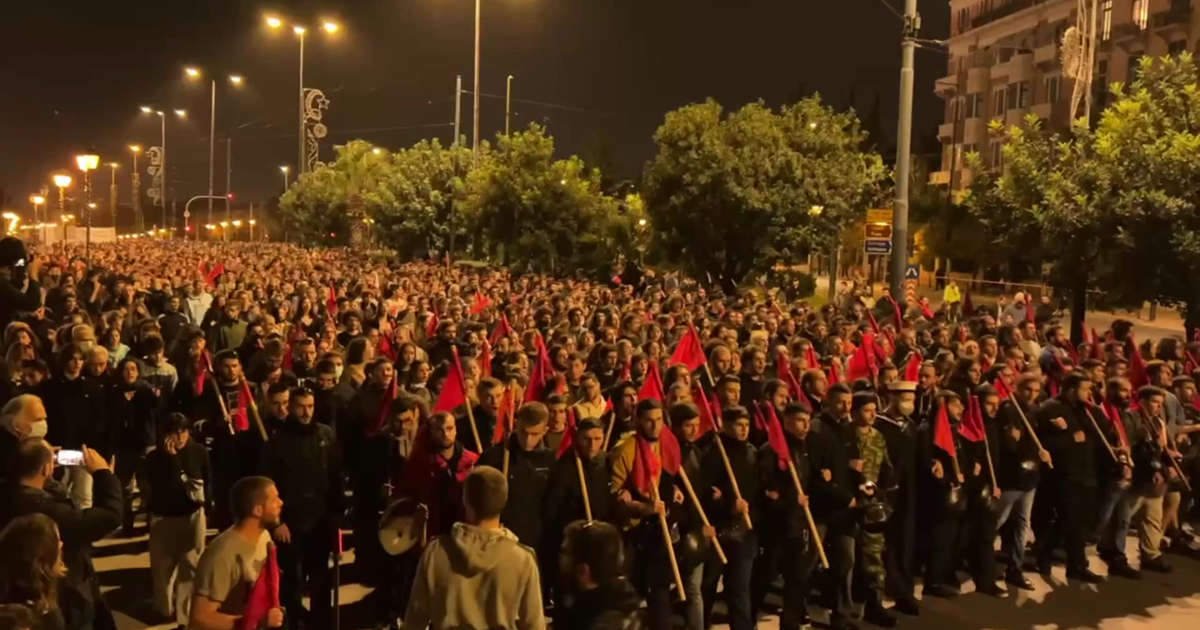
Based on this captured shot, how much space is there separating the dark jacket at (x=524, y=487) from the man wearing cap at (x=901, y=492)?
2570mm

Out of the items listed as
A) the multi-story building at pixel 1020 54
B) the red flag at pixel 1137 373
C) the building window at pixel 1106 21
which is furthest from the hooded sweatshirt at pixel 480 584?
the building window at pixel 1106 21

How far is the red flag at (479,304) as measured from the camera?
1781 centimetres

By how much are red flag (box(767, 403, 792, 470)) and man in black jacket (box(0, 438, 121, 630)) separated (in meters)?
3.80

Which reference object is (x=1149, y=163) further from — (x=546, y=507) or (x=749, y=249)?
(x=546, y=507)

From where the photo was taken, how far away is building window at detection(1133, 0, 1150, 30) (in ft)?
149

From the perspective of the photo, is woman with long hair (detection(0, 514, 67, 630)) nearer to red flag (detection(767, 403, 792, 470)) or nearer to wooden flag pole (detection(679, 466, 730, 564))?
wooden flag pole (detection(679, 466, 730, 564))

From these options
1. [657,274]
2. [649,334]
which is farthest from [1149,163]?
[657,274]

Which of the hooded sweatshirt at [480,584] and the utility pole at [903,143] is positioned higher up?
the utility pole at [903,143]

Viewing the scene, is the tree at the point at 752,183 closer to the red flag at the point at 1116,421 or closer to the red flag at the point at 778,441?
the red flag at the point at 1116,421

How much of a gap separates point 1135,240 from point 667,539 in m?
12.0

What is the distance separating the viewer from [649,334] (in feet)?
42.0

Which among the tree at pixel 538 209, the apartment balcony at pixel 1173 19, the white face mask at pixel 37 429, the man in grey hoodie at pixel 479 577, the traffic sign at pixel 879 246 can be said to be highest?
the apartment balcony at pixel 1173 19

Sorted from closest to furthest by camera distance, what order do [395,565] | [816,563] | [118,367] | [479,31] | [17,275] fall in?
[395,565] < [816,563] < [118,367] < [17,275] < [479,31]

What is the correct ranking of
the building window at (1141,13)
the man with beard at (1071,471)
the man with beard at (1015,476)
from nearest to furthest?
the man with beard at (1015,476)
the man with beard at (1071,471)
the building window at (1141,13)
